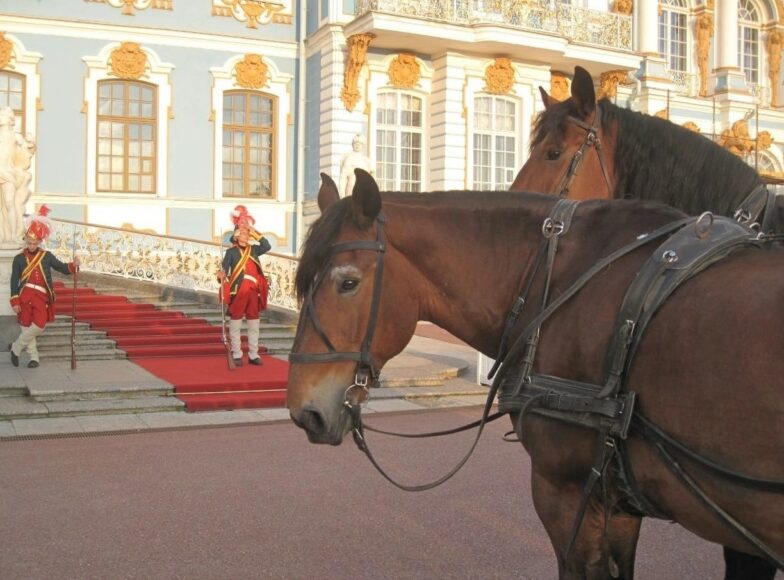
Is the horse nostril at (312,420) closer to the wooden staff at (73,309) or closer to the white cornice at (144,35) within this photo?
the wooden staff at (73,309)

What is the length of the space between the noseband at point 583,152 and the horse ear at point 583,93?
0.03m

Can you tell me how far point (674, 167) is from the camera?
3.33 metres

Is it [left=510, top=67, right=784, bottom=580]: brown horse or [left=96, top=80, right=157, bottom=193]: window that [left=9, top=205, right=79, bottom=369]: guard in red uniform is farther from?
[left=510, top=67, right=784, bottom=580]: brown horse

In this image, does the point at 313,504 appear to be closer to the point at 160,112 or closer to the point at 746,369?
the point at 746,369

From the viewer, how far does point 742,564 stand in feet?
9.63

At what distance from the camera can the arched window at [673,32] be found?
89.2 ft

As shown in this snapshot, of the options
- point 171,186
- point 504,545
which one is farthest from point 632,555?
point 171,186

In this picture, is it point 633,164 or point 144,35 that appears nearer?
point 633,164

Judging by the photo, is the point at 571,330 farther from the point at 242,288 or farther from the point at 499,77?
the point at 499,77

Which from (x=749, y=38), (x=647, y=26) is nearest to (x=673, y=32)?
(x=647, y=26)

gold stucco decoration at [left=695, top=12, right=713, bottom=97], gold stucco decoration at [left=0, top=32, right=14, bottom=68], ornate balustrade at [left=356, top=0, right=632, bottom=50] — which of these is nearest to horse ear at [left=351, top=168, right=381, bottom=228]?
ornate balustrade at [left=356, top=0, right=632, bottom=50]

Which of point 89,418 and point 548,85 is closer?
point 89,418

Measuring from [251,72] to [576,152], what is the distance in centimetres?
1870

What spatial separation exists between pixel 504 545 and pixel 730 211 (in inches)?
95.2
